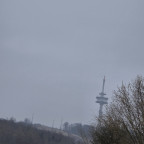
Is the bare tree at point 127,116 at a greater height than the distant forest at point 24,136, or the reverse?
the distant forest at point 24,136

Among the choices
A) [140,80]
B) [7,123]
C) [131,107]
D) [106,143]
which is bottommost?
[106,143]

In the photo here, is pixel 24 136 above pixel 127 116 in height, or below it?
above

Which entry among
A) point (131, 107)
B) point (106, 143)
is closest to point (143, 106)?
point (131, 107)

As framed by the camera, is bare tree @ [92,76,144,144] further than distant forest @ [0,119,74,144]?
No

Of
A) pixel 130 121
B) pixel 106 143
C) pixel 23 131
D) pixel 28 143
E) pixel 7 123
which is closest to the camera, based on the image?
pixel 130 121

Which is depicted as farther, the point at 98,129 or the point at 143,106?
the point at 98,129

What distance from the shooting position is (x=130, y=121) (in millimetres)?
17312

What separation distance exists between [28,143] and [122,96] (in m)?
77.4

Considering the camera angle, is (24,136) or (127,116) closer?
(127,116)

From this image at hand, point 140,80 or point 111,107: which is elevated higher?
point 140,80

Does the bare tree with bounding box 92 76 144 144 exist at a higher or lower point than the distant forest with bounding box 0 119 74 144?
lower

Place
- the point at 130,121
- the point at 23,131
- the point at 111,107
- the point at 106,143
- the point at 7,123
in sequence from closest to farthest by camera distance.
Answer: the point at 130,121 → the point at 111,107 → the point at 106,143 → the point at 23,131 → the point at 7,123

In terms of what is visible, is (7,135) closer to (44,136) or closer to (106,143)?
(44,136)

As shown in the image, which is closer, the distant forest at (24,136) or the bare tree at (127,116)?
the bare tree at (127,116)
